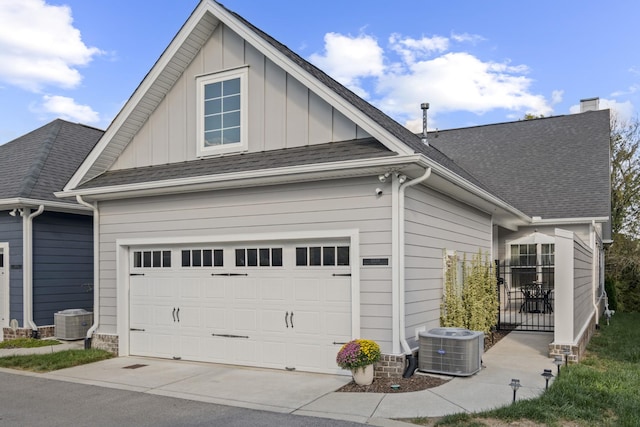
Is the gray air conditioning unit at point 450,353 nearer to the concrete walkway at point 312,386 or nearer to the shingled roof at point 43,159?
the concrete walkway at point 312,386

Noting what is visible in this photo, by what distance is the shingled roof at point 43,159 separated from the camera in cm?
→ 1306

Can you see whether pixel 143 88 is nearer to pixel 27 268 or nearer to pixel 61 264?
pixel 27 268

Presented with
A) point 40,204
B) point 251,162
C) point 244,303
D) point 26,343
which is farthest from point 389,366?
point 40,204

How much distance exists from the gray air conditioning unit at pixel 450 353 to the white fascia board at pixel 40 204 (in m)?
9.04

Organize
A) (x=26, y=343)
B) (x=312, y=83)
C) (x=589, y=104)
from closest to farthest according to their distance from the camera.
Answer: (x=312, y=83)
(x=26, y=343)
(x=589, y=104)

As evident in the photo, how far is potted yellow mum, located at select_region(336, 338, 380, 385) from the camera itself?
24.7 feet

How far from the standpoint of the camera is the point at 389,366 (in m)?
7.98

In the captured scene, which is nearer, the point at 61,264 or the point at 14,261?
the point at 14,261

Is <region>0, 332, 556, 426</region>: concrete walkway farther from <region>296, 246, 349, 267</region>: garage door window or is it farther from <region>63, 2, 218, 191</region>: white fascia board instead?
<region>63, 2, 218, 191</region>: white fascia board

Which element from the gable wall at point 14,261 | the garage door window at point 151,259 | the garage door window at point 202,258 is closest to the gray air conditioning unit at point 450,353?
the garage door window at point 202,258

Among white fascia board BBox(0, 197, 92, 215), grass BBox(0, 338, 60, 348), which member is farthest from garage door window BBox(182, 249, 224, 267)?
white fascia board BBox(0, 197, 92, 215)

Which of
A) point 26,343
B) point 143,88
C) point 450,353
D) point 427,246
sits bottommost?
point 26,343

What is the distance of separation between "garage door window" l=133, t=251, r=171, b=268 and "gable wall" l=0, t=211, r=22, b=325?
157 inches

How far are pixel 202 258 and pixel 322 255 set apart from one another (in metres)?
2.42
